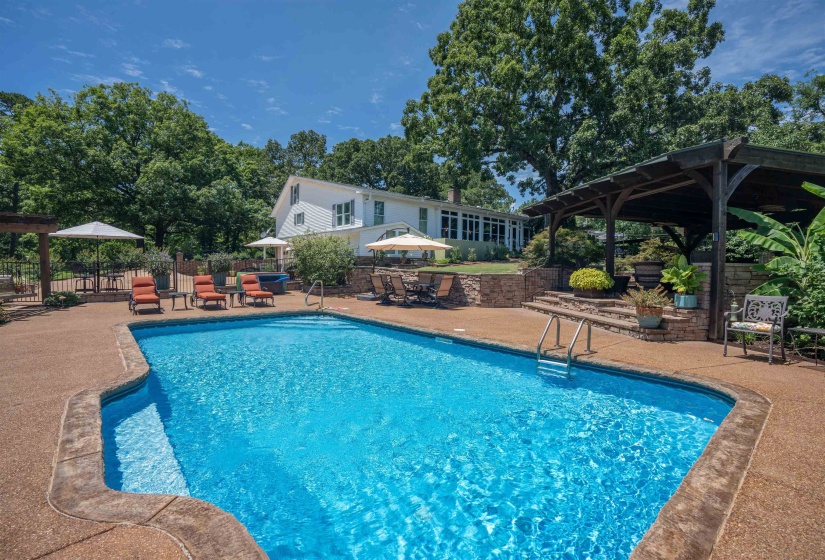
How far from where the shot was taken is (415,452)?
14.9ft

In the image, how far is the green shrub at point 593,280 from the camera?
1135 cm

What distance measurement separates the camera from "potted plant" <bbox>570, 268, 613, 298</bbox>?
11359 mm

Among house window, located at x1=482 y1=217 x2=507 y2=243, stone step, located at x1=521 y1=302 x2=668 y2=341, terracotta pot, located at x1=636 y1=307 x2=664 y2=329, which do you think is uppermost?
house window, located at x1=482 y1=217 x2=507 y2=243

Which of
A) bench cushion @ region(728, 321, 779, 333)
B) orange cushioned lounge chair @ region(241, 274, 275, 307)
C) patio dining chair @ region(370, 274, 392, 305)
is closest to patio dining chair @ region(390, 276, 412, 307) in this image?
patio dining chair @ region(370, 274, 392, 305)

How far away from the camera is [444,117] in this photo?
84.8 feet

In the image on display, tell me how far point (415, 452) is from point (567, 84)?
24794mm

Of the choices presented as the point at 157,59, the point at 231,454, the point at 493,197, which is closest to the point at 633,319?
the point at 231,454

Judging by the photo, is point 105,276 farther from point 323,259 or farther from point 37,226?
point 323,259

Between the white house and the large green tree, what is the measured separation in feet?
13.6

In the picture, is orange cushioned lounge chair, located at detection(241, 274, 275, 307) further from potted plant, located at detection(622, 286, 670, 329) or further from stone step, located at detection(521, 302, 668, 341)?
potted plant, located at detection(622, 286, 670, 329)

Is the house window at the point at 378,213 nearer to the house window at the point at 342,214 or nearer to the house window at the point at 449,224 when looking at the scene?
the house window at the point at 342,214

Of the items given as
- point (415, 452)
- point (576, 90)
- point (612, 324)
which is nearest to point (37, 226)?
point (415, 452)

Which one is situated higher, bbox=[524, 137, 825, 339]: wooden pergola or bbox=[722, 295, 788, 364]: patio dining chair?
bbox=[524, 137, 825, 339]: wooden pergola

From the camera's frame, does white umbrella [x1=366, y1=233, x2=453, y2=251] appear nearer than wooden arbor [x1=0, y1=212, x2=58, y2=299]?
No
